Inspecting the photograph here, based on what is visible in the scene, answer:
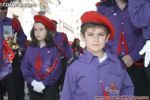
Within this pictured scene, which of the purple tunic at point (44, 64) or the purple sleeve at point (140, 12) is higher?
the purple sleeve at point (140, 12)

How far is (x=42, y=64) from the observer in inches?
243

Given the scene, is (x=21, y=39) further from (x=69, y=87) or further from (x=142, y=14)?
(x=69, y=87)

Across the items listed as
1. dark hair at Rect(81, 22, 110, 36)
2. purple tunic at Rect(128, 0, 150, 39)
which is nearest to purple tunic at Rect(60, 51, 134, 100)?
dark hair at Rect(81, 22, 110, 36)

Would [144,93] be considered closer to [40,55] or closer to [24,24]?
[40,55]

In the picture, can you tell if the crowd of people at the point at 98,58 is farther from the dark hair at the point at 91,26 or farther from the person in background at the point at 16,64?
the person in background at the point at 16,64

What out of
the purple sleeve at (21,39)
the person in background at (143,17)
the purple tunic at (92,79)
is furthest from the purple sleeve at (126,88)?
the purple sleeve at (21,39)

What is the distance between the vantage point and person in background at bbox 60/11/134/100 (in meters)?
3.64

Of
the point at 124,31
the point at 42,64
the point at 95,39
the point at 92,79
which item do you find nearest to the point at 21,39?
the point at 42,64

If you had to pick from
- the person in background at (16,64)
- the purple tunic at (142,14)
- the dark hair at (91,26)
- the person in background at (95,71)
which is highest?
the purple tunic at (142,14)

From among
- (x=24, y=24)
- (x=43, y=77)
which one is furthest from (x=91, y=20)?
(x=24, y=24)

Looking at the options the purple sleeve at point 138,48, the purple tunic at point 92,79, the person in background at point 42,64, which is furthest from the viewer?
the person in background at point 42,64

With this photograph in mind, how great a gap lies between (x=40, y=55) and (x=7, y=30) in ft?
4.66

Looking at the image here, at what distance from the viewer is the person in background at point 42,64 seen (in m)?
6.05

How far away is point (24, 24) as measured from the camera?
2077 cm
